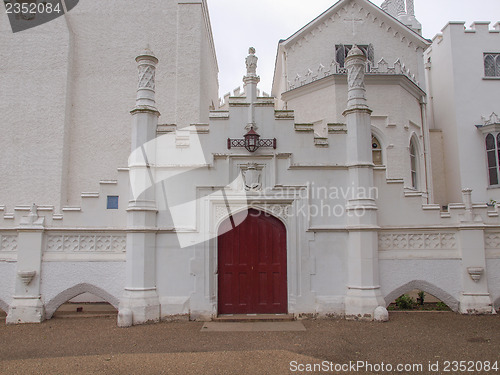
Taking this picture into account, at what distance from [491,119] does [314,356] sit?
1480 centimetres

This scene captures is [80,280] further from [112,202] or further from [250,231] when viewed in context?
[250,231]

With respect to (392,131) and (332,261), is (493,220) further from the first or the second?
(392,131)

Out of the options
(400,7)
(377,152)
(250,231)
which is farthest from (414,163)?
(400,7)

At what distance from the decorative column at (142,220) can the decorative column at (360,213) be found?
4901 mm

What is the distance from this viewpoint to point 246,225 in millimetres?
9805

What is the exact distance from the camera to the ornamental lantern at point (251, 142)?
9.66m

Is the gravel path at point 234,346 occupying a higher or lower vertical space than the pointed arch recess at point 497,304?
lower

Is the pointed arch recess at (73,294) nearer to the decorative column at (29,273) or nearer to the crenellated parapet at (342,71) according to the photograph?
the decorative column at (29,273)

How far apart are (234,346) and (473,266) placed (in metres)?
6.40

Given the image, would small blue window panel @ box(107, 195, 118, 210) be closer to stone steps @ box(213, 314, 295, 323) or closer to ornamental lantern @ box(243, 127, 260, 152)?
ornamental lantern @ box(243, 127, 260, 152)

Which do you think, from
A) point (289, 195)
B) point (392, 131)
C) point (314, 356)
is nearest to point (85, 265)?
point (289, 195)

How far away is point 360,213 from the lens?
9.45 meters

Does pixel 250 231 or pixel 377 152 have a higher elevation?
pixel 377 152

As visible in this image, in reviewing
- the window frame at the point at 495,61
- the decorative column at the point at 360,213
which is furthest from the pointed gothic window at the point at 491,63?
the decorative column at the point at 360,213
